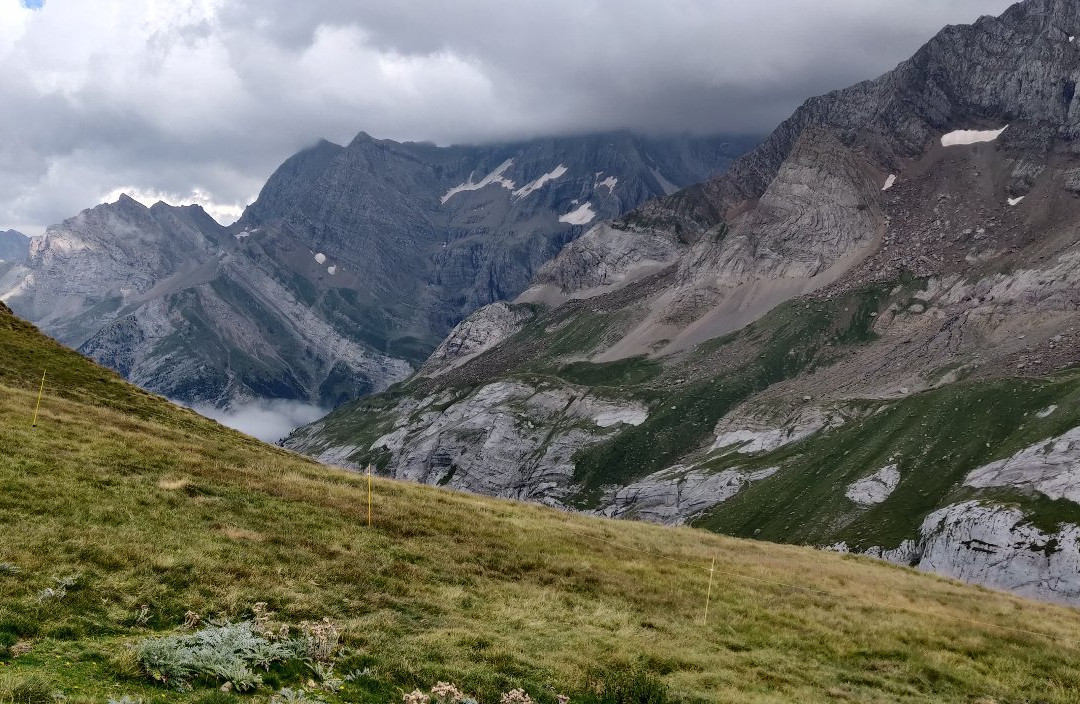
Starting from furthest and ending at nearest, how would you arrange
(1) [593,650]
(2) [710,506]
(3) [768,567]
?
(2) [710,506]
(3) [768,567]
(1) [593,650]

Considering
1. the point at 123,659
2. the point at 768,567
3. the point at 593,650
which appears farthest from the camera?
the point at 768,567

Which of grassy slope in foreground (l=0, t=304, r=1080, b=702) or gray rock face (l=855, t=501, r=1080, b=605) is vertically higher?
gray rock face (l=855, t=501, r=1080, b=605)

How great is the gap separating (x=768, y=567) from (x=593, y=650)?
66.0ft

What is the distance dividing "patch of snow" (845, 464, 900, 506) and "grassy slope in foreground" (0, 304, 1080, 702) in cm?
12802

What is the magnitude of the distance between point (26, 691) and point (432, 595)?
12.8 meters

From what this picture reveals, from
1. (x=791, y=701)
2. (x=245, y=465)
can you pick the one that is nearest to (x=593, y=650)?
(x=791, y=701)

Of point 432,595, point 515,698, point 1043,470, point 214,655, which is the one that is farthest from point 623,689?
point 1043,470

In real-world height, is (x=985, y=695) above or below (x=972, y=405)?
below

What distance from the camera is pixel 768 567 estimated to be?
131 ft

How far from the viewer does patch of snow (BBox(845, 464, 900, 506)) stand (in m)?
161

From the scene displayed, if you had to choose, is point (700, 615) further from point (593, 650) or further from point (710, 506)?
point (710, 506)

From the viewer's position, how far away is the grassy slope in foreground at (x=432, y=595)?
65.6ft

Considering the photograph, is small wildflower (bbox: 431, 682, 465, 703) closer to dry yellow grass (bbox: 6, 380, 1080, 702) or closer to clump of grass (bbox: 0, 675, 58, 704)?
dry yellow grass (bbox: 6, 380, 1080, 702)

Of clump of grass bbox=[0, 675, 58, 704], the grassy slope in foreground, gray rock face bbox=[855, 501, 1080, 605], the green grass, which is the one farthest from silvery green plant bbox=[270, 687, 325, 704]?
the green grass
